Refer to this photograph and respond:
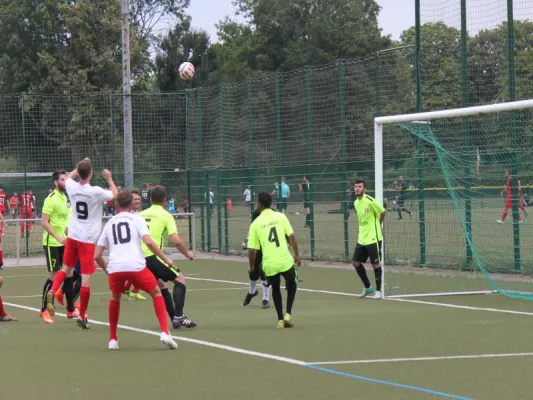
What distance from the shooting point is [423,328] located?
464 inches

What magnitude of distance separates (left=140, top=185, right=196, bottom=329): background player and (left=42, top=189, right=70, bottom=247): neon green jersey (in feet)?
7.17

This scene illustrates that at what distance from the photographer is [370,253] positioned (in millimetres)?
16031

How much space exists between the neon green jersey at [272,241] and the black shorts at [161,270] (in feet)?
3.70

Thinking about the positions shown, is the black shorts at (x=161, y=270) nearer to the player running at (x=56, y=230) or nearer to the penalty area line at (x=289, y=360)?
the penalty area line at (x=289, y=360)

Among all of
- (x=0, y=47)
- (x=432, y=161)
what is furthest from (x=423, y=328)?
(x=0, y=47)

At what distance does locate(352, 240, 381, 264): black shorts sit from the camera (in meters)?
16.0

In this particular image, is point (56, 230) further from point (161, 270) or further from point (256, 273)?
point (256, 273)

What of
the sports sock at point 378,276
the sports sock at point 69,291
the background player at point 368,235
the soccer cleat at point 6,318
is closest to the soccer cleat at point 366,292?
the background player at point 368,235

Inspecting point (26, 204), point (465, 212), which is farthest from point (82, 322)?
point (26, 204)

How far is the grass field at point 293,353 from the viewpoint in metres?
8.04

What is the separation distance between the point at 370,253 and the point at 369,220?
563 millimetres

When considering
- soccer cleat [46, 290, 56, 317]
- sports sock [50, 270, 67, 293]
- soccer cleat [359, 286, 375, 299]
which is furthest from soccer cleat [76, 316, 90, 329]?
soccer cleat [359, 286, 375, 299]

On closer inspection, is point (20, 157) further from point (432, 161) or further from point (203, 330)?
point (203, 330)

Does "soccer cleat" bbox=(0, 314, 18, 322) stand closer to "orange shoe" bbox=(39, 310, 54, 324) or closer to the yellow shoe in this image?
"orange shoe" bbox=(39, 310, 54, 324)
